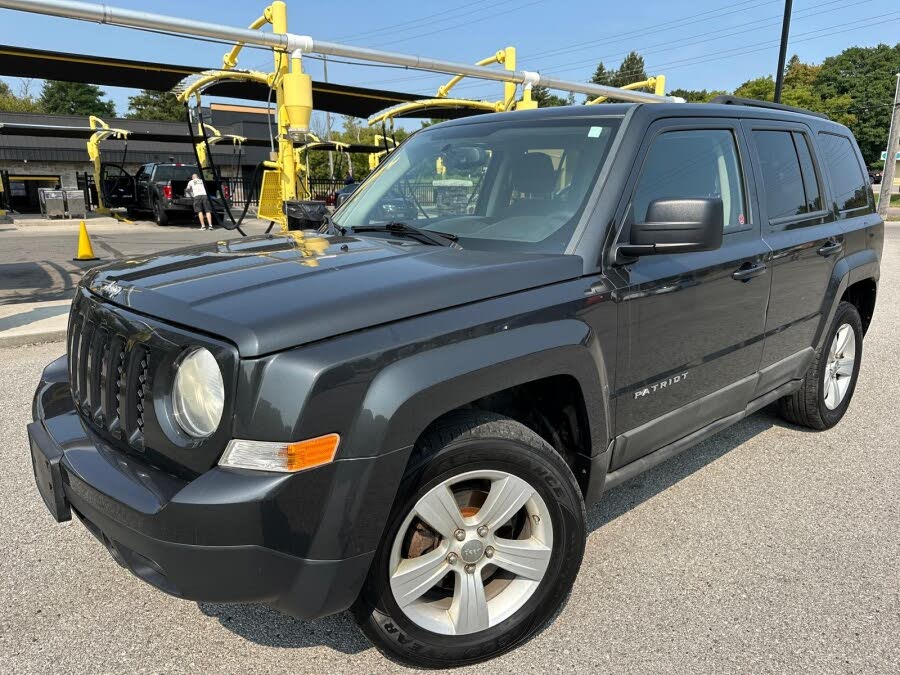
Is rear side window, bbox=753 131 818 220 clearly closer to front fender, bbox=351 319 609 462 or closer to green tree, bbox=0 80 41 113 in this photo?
front fender, bbox=351 319 609 462

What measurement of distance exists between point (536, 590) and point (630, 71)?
117 m

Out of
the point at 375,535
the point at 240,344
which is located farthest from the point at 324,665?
the point at 240,344

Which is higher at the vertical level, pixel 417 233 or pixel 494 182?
pixel 494 182

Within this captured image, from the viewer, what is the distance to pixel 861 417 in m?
4.75

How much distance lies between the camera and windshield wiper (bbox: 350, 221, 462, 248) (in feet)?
9.24

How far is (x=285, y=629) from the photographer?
248 centimetres

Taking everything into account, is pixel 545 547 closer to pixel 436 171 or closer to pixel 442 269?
pixel 442 269

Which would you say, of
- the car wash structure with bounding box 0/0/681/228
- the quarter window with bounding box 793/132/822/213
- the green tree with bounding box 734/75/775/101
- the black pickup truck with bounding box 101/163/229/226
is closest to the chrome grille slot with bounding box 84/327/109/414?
the quarter window with bounding box 793/132/822/213

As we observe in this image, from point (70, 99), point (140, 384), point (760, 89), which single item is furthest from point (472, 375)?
point (70, 99)

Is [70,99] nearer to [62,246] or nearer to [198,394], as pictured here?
[62,246]

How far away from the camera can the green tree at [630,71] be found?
4186 inches

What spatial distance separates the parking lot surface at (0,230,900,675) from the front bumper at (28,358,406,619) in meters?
0.57

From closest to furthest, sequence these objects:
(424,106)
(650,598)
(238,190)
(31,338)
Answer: (650,598), (31,338), (424,106), (238,190)

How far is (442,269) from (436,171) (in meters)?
1.29
